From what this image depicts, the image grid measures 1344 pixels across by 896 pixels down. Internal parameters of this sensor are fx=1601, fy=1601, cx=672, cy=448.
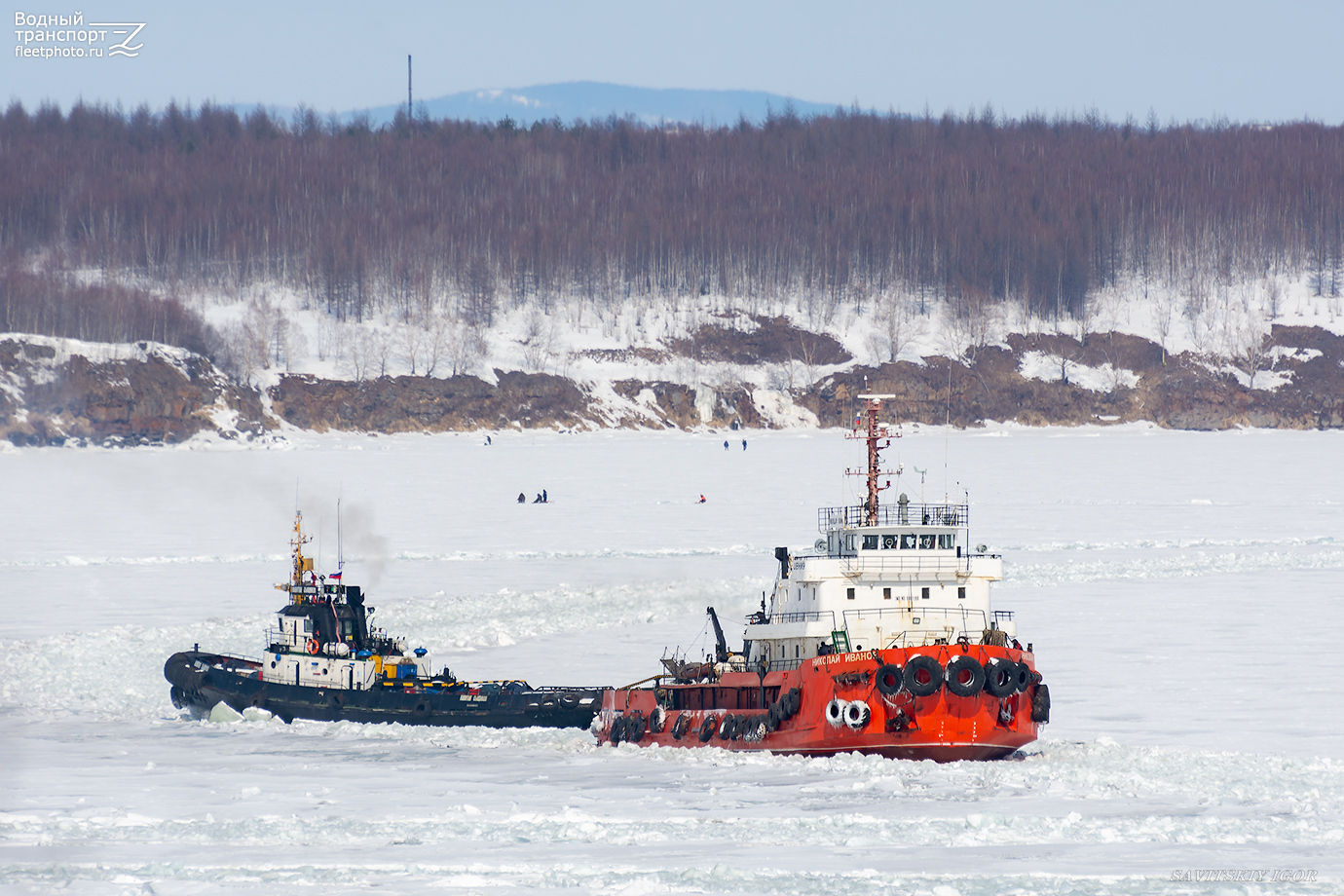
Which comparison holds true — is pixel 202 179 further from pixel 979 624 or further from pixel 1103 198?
pixel 979 624

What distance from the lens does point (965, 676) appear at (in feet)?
91.7

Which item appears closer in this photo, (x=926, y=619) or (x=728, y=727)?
(x=728, y=727)

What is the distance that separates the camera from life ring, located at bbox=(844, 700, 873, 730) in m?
28.1

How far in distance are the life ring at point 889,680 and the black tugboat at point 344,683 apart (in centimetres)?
727

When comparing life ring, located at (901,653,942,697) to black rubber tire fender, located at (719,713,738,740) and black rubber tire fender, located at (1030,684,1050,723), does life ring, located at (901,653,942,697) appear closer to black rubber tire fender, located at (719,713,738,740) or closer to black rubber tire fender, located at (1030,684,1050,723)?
black rubber tire fender, located at (1030,684,1050,723)

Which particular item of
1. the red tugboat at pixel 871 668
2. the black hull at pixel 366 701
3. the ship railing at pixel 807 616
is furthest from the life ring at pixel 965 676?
the black hull at pixel 366 701

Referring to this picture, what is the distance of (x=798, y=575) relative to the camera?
102ft

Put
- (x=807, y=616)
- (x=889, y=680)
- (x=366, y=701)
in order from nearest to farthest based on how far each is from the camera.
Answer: (x=889, y=680), (x=807, y=616), (x=366, y=701)

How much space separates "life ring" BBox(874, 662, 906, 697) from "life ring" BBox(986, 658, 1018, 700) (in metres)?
1.54

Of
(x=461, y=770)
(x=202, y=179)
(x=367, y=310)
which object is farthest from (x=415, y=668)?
(x=202, y=179)

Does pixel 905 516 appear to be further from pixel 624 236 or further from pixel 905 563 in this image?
pixel 624 236

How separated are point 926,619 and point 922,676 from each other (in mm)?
2865

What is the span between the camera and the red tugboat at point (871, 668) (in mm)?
28000

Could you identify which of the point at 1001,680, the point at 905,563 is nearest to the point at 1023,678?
the point at 1001,680
